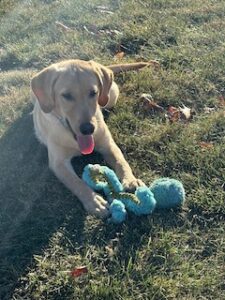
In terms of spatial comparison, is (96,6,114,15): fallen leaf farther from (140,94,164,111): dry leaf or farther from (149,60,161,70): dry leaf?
(140,94,164,111): dry leaf

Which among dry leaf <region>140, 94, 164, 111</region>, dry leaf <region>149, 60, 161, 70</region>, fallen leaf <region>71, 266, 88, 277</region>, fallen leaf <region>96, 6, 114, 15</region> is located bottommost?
fallen leaf <region>96, 6, 114, 15</region>

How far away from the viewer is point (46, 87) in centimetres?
387

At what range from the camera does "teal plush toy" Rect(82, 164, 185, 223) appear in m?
3.41

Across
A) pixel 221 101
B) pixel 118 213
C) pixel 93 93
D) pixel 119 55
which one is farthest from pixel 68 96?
pixel 119 55

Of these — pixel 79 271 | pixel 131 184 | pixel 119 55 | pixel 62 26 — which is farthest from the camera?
pixel 62 26

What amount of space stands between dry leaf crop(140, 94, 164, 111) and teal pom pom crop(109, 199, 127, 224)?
1.43 meters

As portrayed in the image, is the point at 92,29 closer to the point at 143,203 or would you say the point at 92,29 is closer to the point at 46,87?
the point at 46,87

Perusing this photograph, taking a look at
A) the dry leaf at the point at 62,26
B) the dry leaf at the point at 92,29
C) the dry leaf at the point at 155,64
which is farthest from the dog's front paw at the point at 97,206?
the dry leaf at the point at 62,26

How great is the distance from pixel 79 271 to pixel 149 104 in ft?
6.49

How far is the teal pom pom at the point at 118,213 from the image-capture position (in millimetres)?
3389

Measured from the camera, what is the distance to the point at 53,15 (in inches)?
259

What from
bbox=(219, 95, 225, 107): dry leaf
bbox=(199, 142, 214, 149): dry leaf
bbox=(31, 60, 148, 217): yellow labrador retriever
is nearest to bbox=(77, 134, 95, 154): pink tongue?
bbox=(31, 60, 148, 217): yellow labrador retriever

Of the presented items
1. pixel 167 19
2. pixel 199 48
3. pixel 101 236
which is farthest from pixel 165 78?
pixel 101 236

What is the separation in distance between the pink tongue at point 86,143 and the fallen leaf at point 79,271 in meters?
0.99
